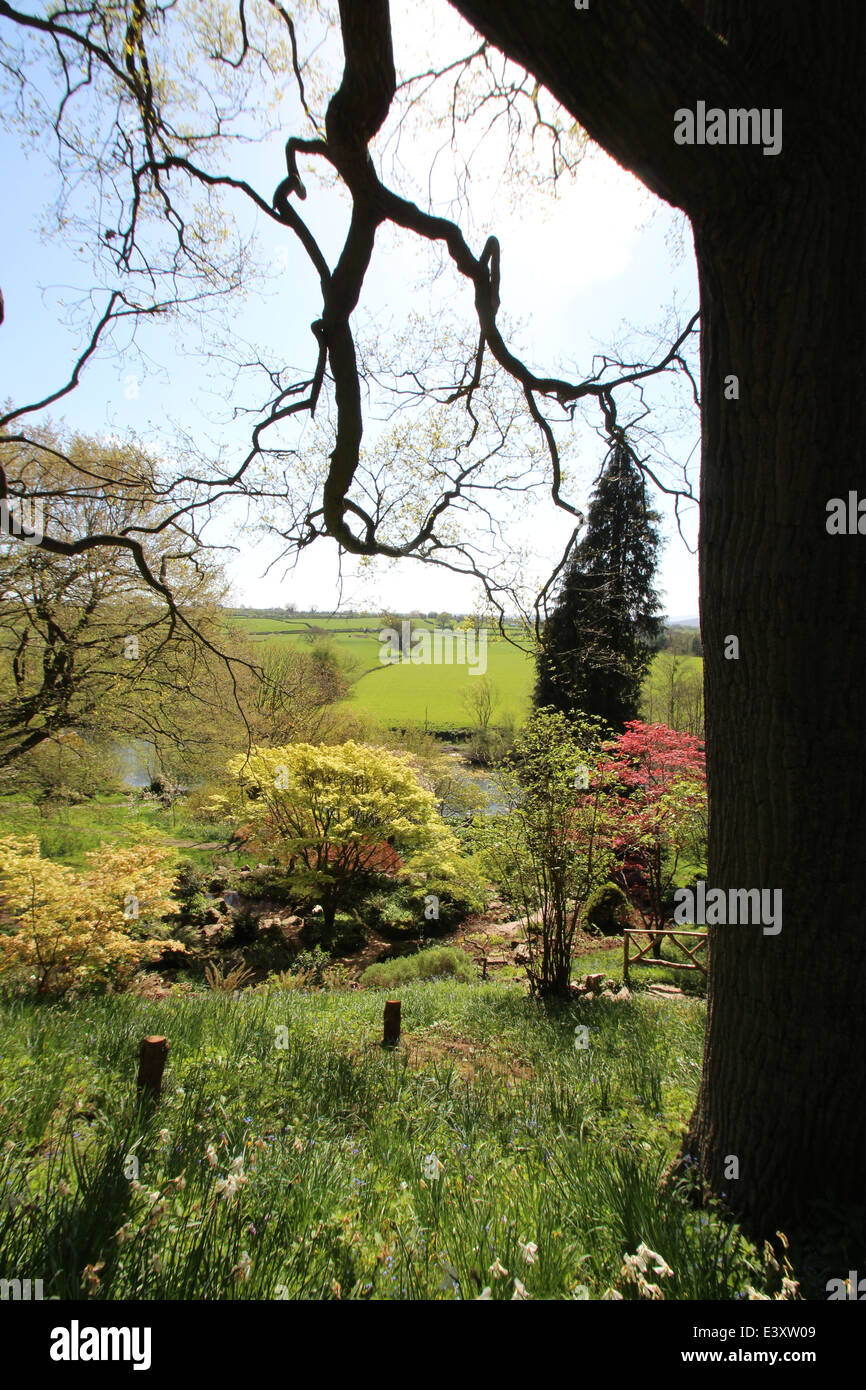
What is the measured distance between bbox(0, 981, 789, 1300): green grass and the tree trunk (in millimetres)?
498

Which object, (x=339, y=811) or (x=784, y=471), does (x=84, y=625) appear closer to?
(x=339, y=811)

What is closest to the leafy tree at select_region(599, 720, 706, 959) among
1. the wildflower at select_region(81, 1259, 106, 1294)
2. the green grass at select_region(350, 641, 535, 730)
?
the wildflower at select_region(81, 1259, 106, 1294)

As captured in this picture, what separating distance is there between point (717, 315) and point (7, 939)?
721 centimetres

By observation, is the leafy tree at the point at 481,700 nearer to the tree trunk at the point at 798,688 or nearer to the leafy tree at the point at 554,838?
the leafy tree at the point at 554,838

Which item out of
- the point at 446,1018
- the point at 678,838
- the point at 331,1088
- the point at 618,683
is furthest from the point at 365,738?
the point at 331,1088

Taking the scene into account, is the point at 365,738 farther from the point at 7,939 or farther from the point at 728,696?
the point at 728,696

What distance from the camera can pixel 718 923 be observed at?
236 centimetres

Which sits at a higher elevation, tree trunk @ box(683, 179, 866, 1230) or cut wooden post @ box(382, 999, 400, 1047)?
tree trunk @ box(683, 179, 866, 1230)

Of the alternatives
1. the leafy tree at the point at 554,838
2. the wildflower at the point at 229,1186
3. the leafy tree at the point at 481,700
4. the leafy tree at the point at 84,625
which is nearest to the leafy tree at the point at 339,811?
the leafy tree at the point at 84,625

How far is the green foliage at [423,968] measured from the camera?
9477 mm

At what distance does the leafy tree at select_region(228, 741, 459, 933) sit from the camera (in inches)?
458

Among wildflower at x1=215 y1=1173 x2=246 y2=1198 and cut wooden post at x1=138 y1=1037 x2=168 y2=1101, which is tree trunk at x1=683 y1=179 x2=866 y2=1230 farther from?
cut wooden post at x1=138 y1=1037 x2=168 y2=1101
